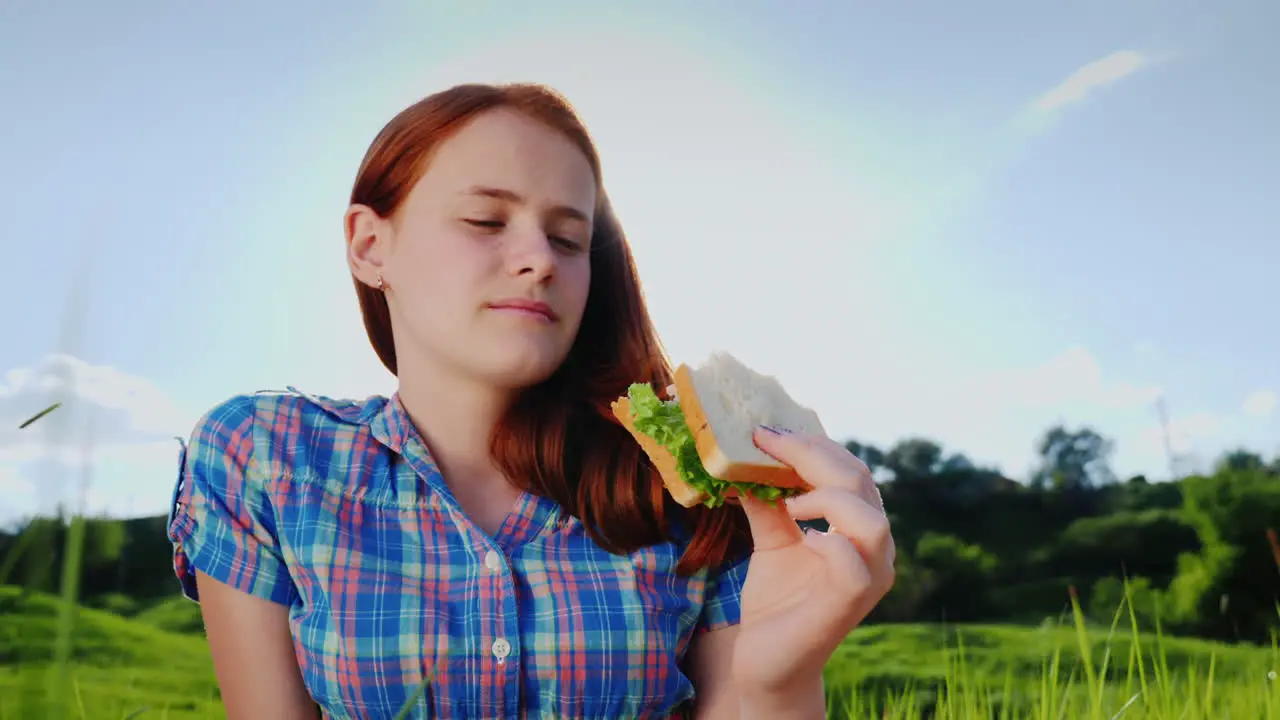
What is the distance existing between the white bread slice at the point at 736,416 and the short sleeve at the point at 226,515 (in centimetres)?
100

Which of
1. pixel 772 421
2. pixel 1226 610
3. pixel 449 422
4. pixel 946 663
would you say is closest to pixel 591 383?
pixel 449 422

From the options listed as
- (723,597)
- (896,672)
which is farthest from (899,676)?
(723,597)

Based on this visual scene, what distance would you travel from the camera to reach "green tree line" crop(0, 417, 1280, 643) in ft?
30.6

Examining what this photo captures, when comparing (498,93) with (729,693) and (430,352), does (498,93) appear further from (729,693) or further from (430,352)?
(729,693)

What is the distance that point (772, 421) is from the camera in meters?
2.23

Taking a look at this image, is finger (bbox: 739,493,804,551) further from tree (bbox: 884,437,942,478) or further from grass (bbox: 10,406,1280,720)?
tree (bbox: 884,437,942,478)

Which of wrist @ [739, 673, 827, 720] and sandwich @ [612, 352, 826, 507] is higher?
sandwich @ [612, 352, 826, 507]

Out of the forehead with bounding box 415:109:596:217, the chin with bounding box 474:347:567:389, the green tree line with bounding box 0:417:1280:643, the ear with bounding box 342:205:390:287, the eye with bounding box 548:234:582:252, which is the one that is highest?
the forehead with bounding box 415:109:596:217

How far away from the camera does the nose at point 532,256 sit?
2.18 metres

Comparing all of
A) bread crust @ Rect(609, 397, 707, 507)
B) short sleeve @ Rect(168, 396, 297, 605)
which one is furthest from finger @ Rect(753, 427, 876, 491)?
short sleeve @ Rect(168, 396, 297, 605)

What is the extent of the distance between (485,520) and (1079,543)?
9968 millimetres

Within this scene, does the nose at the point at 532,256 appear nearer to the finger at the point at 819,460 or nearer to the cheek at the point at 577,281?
the cheek at the point at 577,281

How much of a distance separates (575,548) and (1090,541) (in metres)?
9.98

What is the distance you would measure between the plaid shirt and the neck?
0.06 meters
